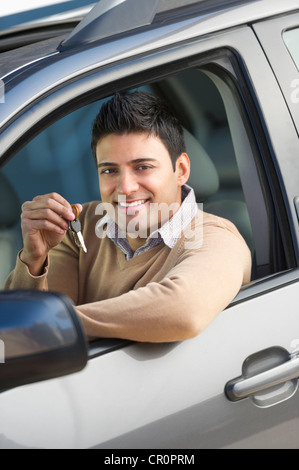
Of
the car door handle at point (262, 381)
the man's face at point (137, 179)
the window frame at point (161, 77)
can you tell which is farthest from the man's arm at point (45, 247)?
the car door handle at point (262, 381)

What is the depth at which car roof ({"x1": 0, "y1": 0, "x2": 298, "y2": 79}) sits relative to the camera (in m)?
1.93

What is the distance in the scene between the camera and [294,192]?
1.98 metres

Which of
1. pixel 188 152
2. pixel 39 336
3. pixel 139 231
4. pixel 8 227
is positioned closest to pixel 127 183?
pixel 139 231

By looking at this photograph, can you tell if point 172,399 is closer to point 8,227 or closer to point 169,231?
point 169,231

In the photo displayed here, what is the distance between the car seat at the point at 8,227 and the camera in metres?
2.76

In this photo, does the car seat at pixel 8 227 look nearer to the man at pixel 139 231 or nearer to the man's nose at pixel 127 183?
the man at pixel 139 231

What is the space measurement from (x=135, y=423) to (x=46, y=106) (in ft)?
2.26

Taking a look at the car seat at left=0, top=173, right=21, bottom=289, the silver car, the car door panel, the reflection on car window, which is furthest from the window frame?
the car seat at left=0, top=173, right=21, bottom=289

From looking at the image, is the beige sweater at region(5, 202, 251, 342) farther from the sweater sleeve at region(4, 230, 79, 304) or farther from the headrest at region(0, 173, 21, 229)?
the headrest at region(0, 173, 21, 229)

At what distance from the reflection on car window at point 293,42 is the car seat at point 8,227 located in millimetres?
1183

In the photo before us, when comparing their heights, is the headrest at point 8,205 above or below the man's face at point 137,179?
above

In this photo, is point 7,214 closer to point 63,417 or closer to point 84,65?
point 84,65

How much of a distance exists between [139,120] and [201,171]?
1.17 feet
